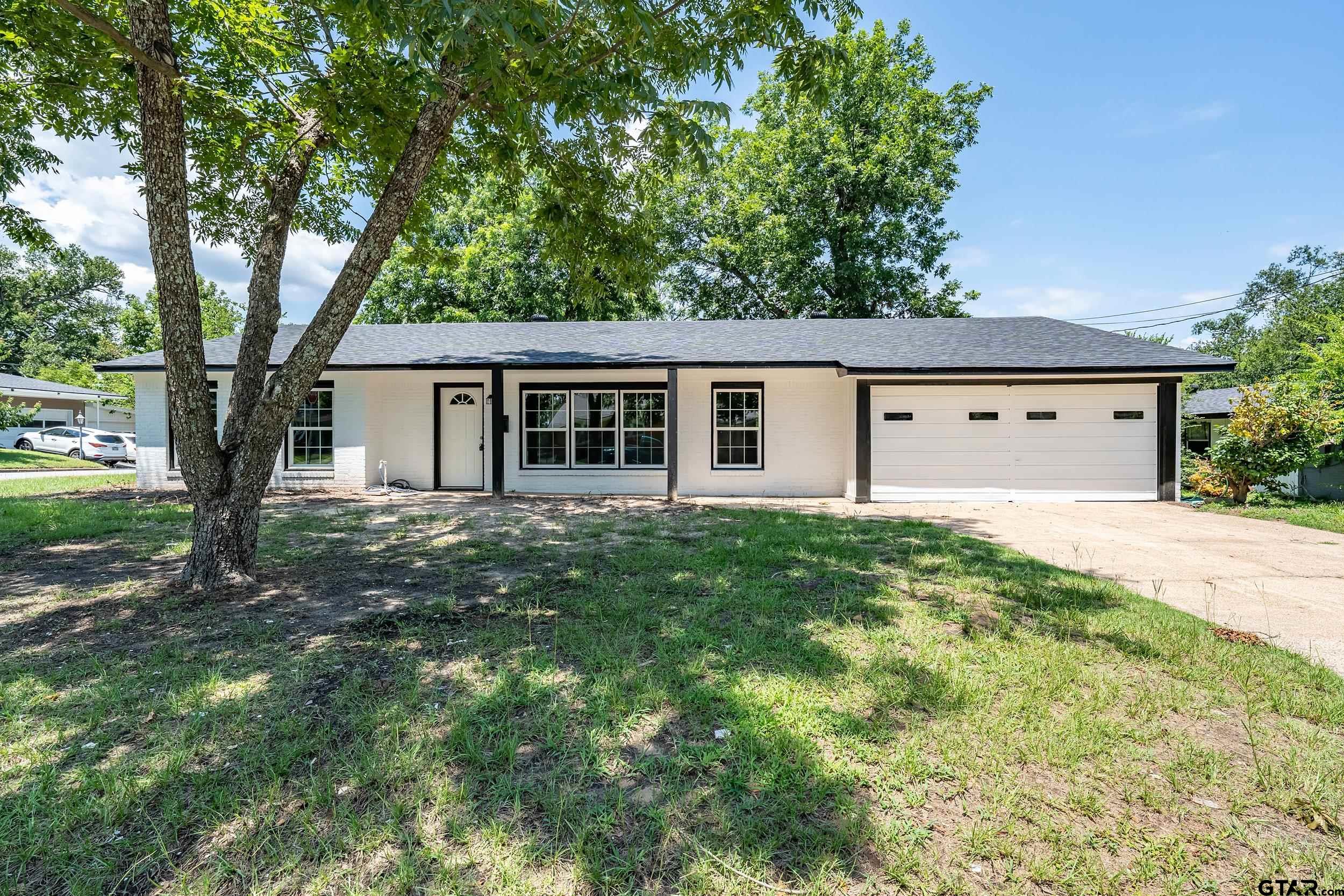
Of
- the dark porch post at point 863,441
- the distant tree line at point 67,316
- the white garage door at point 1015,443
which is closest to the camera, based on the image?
the white garage door at point 1015,443

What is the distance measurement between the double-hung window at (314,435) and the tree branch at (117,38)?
828 cm

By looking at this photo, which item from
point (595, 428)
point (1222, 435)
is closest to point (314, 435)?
point (595, 428)

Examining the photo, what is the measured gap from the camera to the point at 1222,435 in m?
11.2

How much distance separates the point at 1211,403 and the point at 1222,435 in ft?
43.1

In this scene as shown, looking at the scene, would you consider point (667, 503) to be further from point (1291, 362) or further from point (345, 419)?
point (1291, 362)

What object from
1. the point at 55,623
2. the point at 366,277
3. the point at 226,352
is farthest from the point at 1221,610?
the point at 226,352

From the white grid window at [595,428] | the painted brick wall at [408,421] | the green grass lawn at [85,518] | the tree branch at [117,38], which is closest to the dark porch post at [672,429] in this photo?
the white grid window at [595,428]

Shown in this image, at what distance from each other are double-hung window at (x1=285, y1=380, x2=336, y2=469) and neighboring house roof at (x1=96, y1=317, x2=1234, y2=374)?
0.86m

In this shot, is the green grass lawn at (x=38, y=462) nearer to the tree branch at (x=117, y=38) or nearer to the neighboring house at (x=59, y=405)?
the neighboring house at (x=59, y=405)

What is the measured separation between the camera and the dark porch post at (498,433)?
37.1ft

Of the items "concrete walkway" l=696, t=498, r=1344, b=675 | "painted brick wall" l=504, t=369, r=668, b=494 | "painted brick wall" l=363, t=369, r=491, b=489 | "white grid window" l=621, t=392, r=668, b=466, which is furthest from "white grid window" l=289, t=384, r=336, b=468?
"concrete walkway" l=696, t=498, r=1344, b=675

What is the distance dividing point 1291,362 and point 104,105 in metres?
45.5

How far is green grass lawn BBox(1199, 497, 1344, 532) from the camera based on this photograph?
855cm

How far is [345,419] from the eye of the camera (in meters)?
11.9
